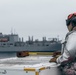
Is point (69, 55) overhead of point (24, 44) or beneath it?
overhead

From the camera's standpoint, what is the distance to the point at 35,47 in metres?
50.5

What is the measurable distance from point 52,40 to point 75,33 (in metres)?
50.4

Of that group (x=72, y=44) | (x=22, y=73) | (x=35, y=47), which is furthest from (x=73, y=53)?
(x=35, y=47)

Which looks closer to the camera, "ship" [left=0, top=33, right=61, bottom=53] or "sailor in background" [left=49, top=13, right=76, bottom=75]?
"sailor in background" [left=49, top=13, right=76, bottom=75]

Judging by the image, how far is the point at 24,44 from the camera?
54.8 m

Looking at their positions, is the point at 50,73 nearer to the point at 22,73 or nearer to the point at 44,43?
the point at 22,73

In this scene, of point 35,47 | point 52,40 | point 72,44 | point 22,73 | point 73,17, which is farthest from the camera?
point 52,40

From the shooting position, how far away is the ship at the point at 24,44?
48.5 metres

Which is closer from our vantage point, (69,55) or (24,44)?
(69,55)

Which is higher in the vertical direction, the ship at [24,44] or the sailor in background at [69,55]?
the sailor in background at [69,55]

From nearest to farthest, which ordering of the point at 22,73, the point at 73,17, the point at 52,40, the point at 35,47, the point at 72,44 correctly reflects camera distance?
the point at 22,73, the point at 72,44, the point at 73,17, the point at 35,47, the point at 52,40

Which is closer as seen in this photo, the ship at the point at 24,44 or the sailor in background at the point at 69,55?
the sailor in background at the point at 69,55

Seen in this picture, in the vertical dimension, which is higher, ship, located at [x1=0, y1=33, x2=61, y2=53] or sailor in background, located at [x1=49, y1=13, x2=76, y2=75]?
sailor in background, located at [x1=49, y1=13, x2=76, y2=75]

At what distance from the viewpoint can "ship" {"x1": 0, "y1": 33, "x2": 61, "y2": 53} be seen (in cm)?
4853
